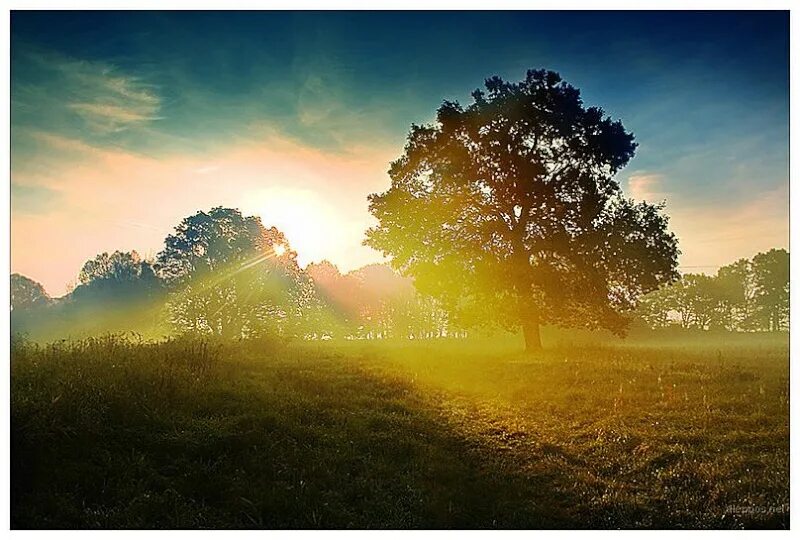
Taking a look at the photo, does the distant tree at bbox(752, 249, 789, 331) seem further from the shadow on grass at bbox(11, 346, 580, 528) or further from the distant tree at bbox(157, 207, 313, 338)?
the distant tree at bbox(157, 207, 313, 338)

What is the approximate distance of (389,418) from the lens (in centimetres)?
927

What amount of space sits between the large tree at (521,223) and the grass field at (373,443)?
2.77 m

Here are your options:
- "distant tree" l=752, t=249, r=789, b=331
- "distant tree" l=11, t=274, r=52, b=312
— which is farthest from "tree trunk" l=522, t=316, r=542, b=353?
"distant tree" l=11, t=274, r=52, b=312

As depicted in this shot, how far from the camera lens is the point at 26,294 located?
930 cm

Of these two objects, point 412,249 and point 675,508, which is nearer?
point 675,508

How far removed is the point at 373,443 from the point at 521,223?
22.3 ft

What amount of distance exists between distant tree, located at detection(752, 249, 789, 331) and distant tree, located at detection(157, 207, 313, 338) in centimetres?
848

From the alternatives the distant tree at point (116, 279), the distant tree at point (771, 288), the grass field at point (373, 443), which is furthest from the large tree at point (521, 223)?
the distant tree at point (116, 279)

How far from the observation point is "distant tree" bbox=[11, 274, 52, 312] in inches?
360

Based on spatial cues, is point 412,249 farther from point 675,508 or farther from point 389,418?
point 675,508

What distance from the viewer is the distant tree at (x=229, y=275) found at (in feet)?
34.1

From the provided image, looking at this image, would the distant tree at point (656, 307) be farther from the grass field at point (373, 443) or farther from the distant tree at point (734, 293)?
the grass field at point (373, 443)
